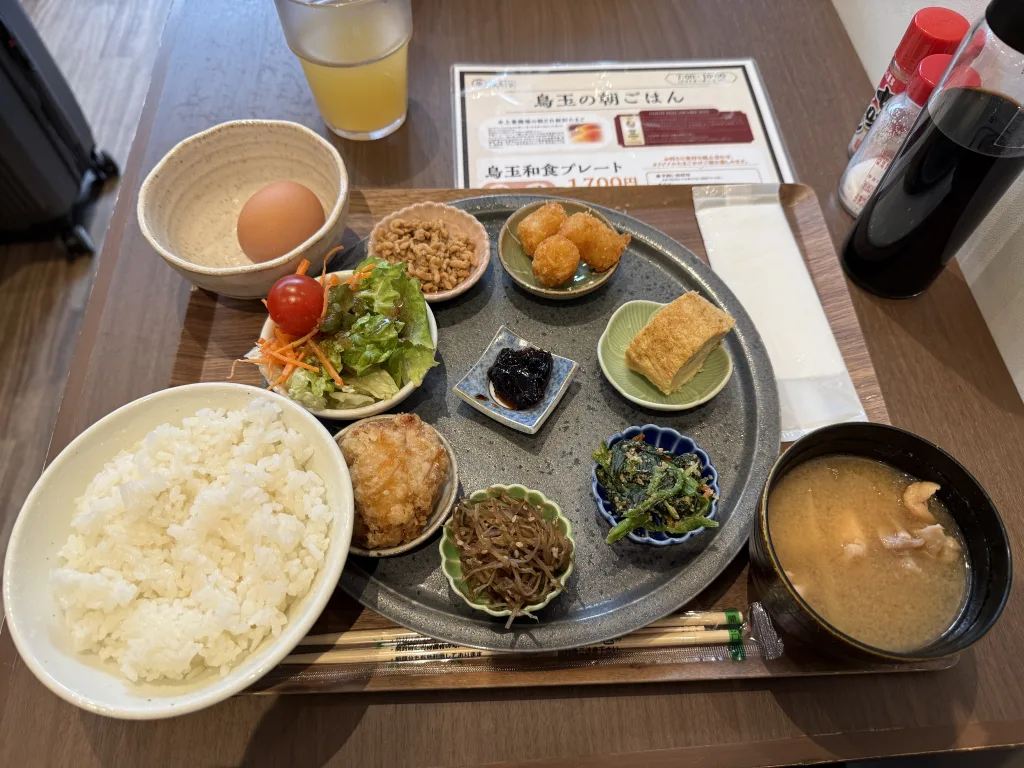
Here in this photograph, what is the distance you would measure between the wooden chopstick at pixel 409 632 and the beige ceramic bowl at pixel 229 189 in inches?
49.5

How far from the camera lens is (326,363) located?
6.97 feet

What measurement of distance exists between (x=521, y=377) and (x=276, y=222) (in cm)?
115

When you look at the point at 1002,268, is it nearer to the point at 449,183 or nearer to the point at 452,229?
the point at 452,229

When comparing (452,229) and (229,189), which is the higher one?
(229,189)

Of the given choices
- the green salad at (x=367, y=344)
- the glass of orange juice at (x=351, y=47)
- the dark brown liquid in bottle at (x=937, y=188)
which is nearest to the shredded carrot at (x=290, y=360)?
the green salad at (x=367, y=344)

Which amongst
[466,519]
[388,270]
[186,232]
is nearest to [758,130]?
[388,270]

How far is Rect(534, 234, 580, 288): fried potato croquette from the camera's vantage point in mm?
2359

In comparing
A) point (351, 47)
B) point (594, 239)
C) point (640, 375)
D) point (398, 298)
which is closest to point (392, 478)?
point (398, 298)

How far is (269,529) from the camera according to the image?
5.27 ft

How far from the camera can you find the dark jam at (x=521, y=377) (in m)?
2.14

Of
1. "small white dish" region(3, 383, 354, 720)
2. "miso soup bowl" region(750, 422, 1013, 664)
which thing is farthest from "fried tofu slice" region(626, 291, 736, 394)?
"small white dish" region(3, 383, 354, 720)

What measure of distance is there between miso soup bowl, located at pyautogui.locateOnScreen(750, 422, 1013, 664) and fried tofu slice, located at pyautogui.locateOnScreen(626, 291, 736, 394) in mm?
517

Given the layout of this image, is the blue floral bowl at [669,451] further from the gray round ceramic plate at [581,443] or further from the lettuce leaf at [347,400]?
the lettuce leaf at [347,400]

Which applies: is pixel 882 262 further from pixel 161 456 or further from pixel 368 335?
pixel 161 456
